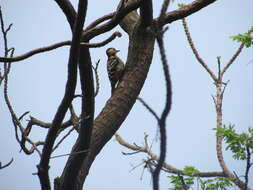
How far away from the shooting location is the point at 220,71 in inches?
Answer: 293

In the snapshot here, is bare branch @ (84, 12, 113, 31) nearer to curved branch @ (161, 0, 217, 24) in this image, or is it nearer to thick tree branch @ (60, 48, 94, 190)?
thick tree branch @ (60, 48, 94, 190)

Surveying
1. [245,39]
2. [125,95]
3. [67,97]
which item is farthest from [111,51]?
[67,97]

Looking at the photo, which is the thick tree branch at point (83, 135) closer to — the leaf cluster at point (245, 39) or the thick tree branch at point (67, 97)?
the thick tree branch at point (67, 97)

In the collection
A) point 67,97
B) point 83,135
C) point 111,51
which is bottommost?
point 83,135

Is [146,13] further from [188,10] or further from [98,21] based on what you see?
[98,21]

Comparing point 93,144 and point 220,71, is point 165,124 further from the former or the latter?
point 220,71


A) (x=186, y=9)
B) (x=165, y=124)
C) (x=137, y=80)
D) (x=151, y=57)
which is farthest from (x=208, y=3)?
(x=165, y=124)

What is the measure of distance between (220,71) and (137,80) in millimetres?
4976

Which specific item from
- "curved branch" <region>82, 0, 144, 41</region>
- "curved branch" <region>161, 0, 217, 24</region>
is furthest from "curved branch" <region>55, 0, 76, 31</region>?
"curved branch" <region>161, 0, 217, 24</region>

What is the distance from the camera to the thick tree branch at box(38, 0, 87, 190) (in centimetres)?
180

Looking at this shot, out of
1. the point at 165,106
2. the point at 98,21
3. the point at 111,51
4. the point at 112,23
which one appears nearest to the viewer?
the point at 165,106

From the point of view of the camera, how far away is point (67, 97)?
6.60 feet

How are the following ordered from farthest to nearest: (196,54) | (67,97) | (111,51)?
(196,54) → (111,51) → (67,97)

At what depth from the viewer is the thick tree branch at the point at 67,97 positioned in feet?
5.90
